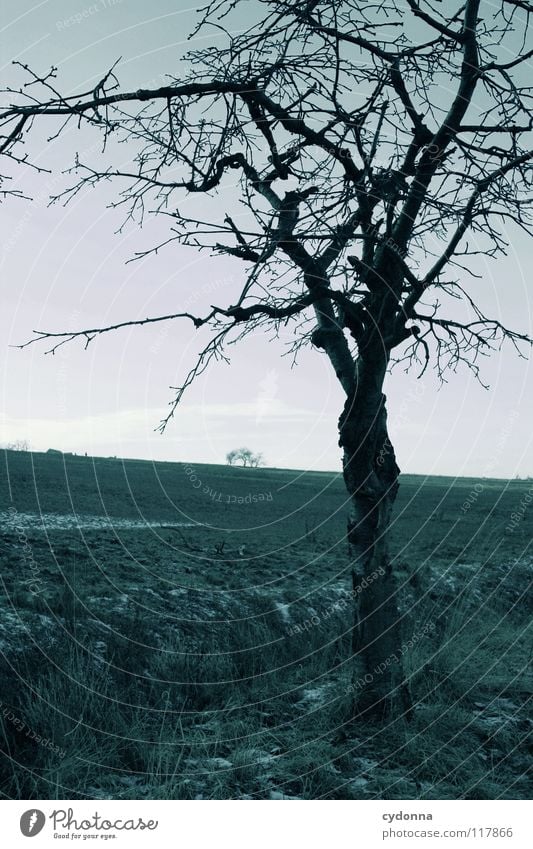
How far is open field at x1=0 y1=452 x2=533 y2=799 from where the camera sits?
4.84 metres

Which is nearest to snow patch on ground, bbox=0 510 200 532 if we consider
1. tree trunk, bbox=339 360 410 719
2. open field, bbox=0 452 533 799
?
open field, bbox=0 452 533 799

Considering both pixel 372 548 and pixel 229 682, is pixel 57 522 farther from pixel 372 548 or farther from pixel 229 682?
pixel 372 548

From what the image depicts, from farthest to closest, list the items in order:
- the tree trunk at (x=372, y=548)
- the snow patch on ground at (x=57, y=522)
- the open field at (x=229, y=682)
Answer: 1. the snow patch on ground at (x=57, y=522)
2. the tree trunk at (x=372, y=548)
3. the open field at (x=229, y=682)

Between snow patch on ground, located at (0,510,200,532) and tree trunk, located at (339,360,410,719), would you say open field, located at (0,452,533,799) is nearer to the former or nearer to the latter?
tree trunk, located at (339,360,410,719)

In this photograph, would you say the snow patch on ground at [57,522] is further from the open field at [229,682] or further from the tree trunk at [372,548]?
the tree trunk at [372,548]

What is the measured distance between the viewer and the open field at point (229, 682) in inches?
191

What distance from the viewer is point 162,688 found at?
6.46 metres

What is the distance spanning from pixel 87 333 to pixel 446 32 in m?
3.72

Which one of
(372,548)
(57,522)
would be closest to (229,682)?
(372,548)

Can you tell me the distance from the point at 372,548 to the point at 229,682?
6.30ft

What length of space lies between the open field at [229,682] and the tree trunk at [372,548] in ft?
0.85

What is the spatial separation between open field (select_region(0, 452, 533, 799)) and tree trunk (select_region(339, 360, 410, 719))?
26cm

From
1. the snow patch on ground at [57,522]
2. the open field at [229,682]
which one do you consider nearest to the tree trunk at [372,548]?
the open field at [229,682]

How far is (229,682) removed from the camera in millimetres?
6613
